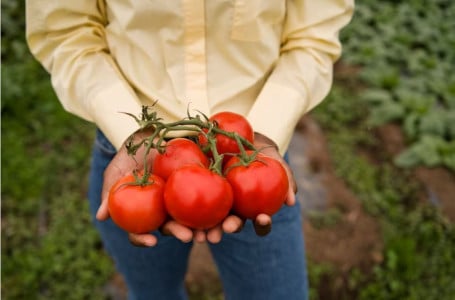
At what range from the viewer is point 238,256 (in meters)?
1.46

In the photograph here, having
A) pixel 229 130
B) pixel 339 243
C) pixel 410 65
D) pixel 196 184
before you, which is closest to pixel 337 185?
pixel 339 243

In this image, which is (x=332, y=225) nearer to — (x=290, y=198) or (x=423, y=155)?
(x=423, y=155)

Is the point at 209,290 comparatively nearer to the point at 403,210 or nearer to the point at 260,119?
the point at 403,210

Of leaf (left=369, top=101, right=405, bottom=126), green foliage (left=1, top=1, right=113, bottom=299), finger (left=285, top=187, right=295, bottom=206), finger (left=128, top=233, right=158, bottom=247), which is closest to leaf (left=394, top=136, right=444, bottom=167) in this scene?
leaf (left=369, top=101, right=405, bottom=126)

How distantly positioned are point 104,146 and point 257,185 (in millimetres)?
541

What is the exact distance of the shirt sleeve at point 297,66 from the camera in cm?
142

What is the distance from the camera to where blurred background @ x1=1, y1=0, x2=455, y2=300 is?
2557mm

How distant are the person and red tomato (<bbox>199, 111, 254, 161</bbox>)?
0.31 feet

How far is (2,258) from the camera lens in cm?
259

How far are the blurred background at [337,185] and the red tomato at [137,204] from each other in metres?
1.45

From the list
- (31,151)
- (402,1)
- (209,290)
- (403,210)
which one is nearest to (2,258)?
(31,151)

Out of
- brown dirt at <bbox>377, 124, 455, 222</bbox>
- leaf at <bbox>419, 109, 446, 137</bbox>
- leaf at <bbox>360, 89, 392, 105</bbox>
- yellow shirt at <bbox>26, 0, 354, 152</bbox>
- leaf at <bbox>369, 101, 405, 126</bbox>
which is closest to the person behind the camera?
yellow shirt at <bbox>26, 0, 354, 152</bbox>

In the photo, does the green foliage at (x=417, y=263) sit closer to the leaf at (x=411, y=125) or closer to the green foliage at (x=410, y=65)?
the green foliage at (x=410, y=65)

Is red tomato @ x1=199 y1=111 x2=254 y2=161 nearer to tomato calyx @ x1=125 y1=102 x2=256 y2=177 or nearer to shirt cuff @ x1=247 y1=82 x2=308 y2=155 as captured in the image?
tomato calyx @ x1=125 y1=102 x2=256 y2=177
